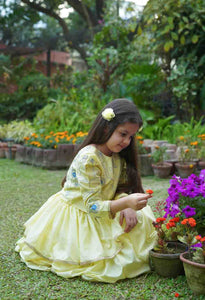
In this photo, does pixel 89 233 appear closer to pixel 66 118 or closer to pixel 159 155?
pixel 159 155

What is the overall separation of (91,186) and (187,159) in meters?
3.01

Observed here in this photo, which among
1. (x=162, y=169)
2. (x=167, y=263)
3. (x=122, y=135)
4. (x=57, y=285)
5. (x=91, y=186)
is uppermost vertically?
(x=122, y=135)

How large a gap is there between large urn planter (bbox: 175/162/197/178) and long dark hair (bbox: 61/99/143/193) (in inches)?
96.7

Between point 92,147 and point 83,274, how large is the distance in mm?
713

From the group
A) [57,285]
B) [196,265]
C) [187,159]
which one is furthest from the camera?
[187,159]

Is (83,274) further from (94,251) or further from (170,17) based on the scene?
(170,17)

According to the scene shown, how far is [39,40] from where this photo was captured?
1070cm


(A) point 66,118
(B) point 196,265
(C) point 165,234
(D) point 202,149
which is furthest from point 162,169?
(B) point 196,265

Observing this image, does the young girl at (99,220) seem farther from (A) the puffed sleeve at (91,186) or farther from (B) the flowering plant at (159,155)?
(B) the flowering plant at (159,155)

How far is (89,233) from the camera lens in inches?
79.9

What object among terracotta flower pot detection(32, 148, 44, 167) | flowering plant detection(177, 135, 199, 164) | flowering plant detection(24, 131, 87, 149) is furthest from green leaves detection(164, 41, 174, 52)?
terracotta flower pot detection(32, 148, 44, 167)

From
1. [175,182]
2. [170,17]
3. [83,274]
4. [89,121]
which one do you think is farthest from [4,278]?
[170,17]

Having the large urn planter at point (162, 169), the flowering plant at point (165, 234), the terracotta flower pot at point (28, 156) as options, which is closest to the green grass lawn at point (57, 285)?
the flowering plant at point (165, 234)

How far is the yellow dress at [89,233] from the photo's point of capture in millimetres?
1925
